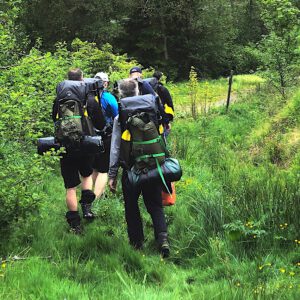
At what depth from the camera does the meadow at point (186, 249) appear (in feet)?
11.2

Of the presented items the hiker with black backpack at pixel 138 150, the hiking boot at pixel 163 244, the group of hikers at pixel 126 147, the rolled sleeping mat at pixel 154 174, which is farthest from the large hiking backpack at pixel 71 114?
the hiking boot at pixel 163 244

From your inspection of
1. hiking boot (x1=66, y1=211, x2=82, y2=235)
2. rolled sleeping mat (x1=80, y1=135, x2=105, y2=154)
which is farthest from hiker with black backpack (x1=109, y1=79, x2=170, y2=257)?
hiking boot (x1=66, y1=211, x2=82, y2=235)

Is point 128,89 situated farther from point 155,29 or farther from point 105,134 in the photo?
point 155,29

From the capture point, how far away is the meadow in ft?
11.2

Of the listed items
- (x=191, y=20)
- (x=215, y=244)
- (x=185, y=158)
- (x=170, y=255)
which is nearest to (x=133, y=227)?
(x=170, y=255)

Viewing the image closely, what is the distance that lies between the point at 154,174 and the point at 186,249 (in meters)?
0.91

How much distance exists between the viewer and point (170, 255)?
15.1 ft

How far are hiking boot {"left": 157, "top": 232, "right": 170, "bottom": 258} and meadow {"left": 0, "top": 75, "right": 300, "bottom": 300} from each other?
0.27 ft

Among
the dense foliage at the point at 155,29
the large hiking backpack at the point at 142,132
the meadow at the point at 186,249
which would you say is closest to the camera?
the meadow at the point at 186,249

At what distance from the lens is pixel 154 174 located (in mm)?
4453

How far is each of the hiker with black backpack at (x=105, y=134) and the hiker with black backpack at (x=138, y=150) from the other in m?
1.15

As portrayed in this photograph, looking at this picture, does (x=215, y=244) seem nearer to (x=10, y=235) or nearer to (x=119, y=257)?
(x=119, y=257)

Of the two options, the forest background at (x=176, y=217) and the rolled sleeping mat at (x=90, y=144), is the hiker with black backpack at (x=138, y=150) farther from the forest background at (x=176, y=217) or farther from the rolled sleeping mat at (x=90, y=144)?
the rolled sleeping mat at (x=90, y=144)

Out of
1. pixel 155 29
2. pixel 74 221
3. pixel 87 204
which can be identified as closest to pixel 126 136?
pixel 74 221
